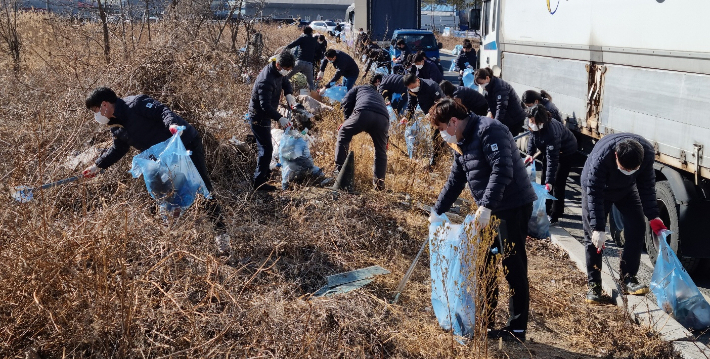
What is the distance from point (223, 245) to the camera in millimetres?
4801

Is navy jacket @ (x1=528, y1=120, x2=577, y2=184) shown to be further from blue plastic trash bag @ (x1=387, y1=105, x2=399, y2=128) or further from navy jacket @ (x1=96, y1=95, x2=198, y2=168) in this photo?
navy jacket @ (x1=96, y1=95, x2=198, y2=168)

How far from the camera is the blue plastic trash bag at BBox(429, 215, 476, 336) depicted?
3.58 metres

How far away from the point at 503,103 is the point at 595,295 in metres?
3.52

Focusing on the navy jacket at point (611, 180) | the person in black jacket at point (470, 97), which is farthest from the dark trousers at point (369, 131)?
the navy jacket at point (611, 180)

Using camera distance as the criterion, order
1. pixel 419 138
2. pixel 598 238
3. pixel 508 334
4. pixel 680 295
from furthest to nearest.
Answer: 1. pixel 419 138
2. pixel 598 238
3. pixel 680 295
4. pixel 508 334

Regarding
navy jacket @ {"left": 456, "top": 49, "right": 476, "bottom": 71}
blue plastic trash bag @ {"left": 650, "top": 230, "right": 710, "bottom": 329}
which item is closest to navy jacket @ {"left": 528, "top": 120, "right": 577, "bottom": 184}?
blue plastic trash bag @ {"left": 650, "top": 230, "right": 710, "bottom": 329}

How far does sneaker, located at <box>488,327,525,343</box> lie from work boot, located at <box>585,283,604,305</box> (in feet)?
3.12

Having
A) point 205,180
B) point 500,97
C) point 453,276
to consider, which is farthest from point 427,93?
point 453,276

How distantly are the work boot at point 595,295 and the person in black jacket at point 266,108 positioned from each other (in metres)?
3.41

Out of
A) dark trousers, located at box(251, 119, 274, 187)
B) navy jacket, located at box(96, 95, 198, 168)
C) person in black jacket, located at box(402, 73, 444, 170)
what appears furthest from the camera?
person in black jacket, located at box(402, 73, 444, 170)

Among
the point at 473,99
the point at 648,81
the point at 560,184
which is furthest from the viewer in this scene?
the point at 473,99

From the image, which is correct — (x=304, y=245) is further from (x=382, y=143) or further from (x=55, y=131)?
(x=55, y=131)

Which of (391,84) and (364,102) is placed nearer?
(364,102)

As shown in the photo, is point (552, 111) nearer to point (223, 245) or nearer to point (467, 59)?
point (223, 245)
